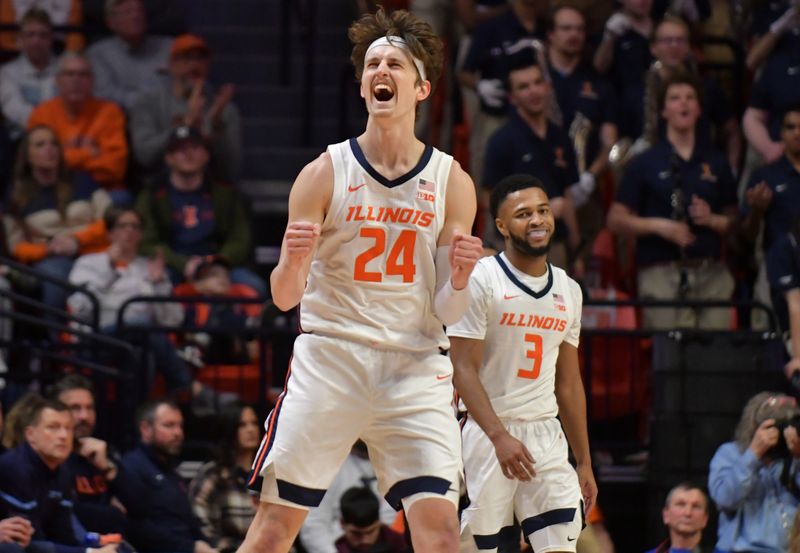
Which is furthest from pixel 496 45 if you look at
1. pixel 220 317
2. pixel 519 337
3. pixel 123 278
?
pixel 519 337

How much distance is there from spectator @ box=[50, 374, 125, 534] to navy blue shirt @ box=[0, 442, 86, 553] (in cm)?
33

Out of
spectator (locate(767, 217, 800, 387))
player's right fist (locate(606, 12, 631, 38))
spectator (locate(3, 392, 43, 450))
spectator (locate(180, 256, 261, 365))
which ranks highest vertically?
player's right fist (locate(606, 12, 631, 38))

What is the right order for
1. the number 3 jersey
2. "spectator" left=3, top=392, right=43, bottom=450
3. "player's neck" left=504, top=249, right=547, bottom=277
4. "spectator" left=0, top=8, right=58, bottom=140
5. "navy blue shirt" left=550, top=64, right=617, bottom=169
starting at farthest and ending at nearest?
"spectator" left=0, top=8, right=58, bottom=140
"navy blue shirt" left=550, top=64, right=617, bottom=169
"spectator" left=3, top=392, right=43, bottom=450
"player's neck" left=504, top=249, right=547, bottom=277
the number 3 jersey

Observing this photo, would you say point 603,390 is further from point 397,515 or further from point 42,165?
point 42,165

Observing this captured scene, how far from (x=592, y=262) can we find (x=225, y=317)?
2.60 meters

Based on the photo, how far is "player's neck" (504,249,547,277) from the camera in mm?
7125

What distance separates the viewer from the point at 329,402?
19.2 feet

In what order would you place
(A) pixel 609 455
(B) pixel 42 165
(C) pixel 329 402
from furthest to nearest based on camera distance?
(B) pixel 42 165
(A) pixel 609 455
(C) pixel 329 402

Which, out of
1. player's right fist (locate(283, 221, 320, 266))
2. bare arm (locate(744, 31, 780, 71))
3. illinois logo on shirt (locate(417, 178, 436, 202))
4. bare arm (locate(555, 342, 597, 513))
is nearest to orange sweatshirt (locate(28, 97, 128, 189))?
bare arm (locate(744, 31, 780, 71))

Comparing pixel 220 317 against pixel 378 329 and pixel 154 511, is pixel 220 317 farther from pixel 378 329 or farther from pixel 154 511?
pixel 378 329

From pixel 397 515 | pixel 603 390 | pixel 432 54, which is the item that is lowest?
pixel 397 515

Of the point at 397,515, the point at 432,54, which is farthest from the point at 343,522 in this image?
the point at 432,54

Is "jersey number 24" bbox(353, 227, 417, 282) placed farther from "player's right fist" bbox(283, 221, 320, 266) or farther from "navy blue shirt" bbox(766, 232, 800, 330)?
"navy blue shirt" bbox(766, 232, 800, 330)

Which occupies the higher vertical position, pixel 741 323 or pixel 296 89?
pixel 296 89
